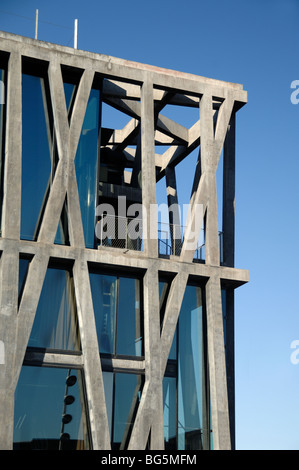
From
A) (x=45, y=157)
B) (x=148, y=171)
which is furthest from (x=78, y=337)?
(x=148, y=171)

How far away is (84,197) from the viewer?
28.5 metres

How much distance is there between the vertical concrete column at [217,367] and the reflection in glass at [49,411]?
16.5 feet

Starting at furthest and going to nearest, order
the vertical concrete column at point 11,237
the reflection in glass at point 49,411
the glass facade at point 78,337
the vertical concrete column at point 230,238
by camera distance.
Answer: the vertical concrete column at point 230,238 < the glass facade at point 78,337 < the reflection in glass at point 49,411 < the vertical concrete column at point 11,237

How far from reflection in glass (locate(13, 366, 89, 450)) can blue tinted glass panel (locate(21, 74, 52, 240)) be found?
5066mm

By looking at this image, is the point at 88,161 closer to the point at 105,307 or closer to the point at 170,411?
the point at 105,307

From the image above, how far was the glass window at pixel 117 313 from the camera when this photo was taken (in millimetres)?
27469

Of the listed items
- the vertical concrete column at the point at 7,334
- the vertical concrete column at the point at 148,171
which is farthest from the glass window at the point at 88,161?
the vertical concrete column at the point at 7,334

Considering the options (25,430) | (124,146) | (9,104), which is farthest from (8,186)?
(124,146)

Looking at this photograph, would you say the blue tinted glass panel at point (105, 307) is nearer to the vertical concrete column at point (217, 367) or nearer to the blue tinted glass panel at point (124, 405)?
the blue tinted glass panel at point (124, 405)

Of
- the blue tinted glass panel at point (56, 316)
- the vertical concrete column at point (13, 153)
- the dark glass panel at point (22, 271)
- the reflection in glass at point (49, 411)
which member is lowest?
the reflection in glass at point (49, 411)

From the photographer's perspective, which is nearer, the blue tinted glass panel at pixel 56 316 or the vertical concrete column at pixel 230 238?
the blue tinted glass panel at pixel 56 316

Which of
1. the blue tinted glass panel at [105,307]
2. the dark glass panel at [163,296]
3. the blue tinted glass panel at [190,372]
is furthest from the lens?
the dark glass panel at [163,296]

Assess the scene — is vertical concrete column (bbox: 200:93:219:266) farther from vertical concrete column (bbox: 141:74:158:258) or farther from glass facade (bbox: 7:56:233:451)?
vertical concrete column (bbox: 141:74:158:258)
